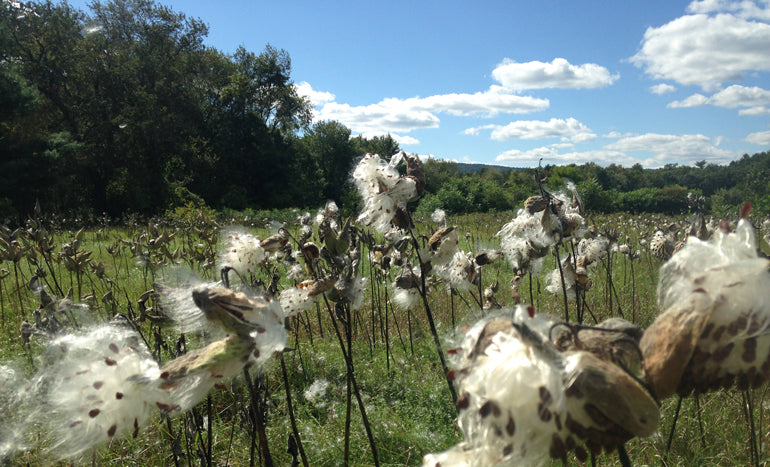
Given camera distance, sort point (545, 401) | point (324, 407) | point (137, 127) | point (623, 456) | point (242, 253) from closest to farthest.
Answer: point (545, 401), point (623, 456), point (242, 253), point (324, 407), point (137, 127)

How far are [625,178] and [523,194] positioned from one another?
104 ft

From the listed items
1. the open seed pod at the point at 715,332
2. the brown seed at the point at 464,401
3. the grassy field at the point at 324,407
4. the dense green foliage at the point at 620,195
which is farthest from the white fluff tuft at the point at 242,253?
the dense green foliage at the point at 620,195

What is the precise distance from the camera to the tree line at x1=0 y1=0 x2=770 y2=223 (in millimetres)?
20219

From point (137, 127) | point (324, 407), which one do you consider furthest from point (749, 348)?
point (137, 127)

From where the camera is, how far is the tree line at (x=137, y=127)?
20219 mm

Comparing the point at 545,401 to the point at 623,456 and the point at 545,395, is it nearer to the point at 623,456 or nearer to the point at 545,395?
the point at 545,395

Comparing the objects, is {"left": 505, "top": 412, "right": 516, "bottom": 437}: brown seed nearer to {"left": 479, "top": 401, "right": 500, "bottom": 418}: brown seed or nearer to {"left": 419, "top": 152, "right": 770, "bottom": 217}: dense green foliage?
{"left": 479, "top": 401, "right": 500, "bottom": 418}: brown seed

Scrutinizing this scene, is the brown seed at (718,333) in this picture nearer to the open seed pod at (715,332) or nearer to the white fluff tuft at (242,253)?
the open seed pod at (715,332)

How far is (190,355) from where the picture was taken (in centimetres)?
94

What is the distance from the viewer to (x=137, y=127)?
83.6ft

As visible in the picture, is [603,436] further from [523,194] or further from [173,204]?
[523,194]

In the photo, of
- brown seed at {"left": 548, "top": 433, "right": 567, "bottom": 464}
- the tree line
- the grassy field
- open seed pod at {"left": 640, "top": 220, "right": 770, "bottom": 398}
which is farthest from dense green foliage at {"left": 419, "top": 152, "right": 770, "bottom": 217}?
brown seed at {"left": 548, "top": 433, "right": 567, "bottom": 464}

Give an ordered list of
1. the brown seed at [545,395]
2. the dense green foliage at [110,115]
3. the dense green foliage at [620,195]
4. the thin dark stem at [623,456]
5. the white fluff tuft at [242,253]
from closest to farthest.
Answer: the brown seed at [545,395] → the thin dark stem at [623,456] → the white fluff tuft at [242,253] → the dense green foliage at [110,115] → the dense green foliage at [620,195]

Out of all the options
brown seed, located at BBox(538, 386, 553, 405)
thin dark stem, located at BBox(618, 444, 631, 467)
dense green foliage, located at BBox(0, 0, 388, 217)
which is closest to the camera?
brown seed, located at BBox(538, 386, 553, 405)
